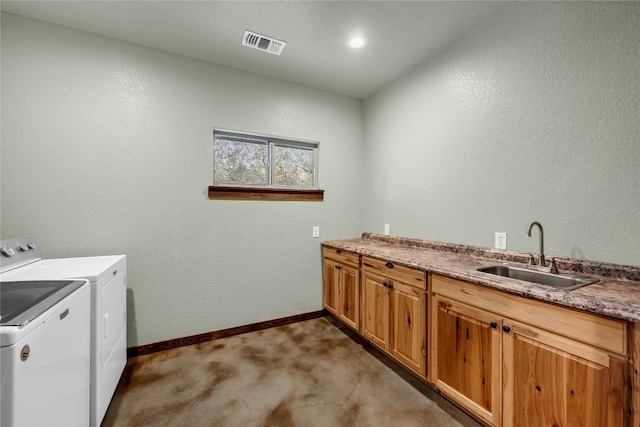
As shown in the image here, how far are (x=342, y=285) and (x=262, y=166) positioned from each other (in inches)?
60.8

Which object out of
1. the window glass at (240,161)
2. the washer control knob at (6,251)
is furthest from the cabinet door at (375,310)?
the washer control knob at (6,251)

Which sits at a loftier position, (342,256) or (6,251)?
(6,251)

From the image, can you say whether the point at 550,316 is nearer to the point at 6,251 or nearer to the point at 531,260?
the point at 531,260

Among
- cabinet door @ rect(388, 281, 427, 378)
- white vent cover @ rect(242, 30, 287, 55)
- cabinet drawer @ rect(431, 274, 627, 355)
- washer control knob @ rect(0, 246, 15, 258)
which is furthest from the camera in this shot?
white vent cover @ rect(242, 30, 287, 55)

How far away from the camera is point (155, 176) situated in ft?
7.56

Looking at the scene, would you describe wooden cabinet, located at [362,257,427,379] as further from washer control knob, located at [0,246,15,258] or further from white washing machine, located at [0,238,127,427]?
washer control knob, located at [0,246,15,258]

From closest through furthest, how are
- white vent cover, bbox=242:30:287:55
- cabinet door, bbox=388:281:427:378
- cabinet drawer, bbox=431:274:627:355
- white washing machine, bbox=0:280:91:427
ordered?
1. white washing machine, bbox=0:280:91:427
2. cabinet drawer, bbox=431:274:627:355
3. cabinet door, bbox=388:281:427:378
4. white vent cover, bbox=242:30:287:55

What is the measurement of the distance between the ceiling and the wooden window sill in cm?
124

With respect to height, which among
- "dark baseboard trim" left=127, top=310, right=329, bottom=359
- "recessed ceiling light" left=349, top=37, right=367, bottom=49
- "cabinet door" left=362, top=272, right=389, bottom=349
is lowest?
"dark baseboard trim" left=127, top=310, right=329, bottom=359

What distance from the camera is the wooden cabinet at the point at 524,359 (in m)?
1.02

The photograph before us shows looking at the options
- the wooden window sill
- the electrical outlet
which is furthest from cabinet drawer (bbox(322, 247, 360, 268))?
the electrical outlet

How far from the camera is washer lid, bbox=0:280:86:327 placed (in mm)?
940

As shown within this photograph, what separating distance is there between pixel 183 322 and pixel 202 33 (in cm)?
252

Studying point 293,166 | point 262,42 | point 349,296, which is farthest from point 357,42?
point 349,296
